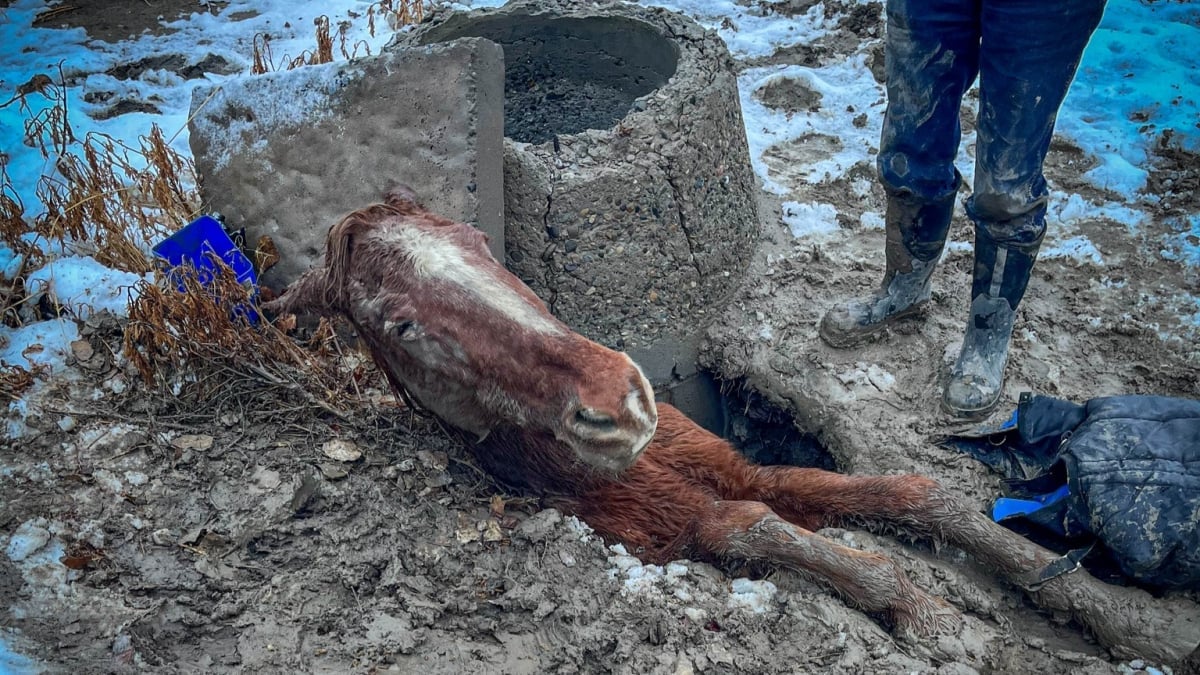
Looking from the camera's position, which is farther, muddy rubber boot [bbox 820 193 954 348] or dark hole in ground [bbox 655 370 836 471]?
dark hole in ground [bbox 655 370 836 471]

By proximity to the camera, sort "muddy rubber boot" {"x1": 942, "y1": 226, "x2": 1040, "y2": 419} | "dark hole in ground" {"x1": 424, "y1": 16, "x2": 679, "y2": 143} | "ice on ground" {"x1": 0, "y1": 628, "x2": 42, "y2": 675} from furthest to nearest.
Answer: "dark hole in ground" {"x1": 424, "y1": 16, "x2": 679, "y2": 143}, "muddy rubber boot" {"x1": 942, "y1": 226, "x2": 1040, "y2": 419}, "ice on ground" {"x1": 0, "y1": 628, "x2": 42, "y2": 675}

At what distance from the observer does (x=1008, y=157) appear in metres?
3.09

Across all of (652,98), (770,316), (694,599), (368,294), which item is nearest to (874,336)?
(770,316)

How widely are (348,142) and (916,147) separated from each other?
2316 millimetres

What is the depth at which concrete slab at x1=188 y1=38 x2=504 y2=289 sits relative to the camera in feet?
11.5

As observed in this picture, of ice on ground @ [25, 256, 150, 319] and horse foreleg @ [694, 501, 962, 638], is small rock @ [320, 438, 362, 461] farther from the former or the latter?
horse foreleg @ [694, 501, 962, 638]

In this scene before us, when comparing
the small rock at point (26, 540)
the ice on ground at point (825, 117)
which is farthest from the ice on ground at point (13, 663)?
the ice on ground at point (825, 117)

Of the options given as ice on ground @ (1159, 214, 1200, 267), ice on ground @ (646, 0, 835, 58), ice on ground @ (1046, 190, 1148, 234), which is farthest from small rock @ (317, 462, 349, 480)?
ice on ground @ (646, 0, 835, 58)

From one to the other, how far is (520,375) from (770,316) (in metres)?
1.95

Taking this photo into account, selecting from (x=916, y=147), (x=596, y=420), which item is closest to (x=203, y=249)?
(x=596, y=420)

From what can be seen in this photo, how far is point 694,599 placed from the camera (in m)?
2.70

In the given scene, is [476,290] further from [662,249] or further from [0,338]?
[0,338]

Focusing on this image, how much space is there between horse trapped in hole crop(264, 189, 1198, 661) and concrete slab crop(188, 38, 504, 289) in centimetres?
56

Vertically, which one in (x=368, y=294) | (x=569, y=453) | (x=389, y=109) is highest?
(x=389, y=109)
